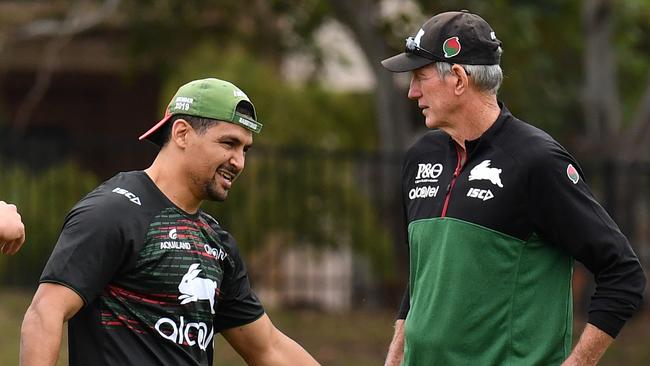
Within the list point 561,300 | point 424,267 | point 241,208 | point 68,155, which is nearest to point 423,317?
point 424,267

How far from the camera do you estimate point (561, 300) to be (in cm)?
465

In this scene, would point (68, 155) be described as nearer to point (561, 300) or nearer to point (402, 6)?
point (402, 6)

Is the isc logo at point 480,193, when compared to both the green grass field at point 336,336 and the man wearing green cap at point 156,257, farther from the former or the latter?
the green grass field at point 336,336

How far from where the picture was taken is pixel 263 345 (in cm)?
526

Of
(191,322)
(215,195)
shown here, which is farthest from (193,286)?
(215,195)

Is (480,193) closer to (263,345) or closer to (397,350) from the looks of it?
(397,350)

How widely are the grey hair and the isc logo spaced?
1.21 ft

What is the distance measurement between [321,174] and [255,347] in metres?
9.60

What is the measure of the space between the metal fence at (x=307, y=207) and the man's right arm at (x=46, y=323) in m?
9.53

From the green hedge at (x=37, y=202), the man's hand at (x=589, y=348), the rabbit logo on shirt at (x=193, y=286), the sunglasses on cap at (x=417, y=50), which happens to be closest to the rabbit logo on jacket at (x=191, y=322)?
the rabbit logo on shirt at (x=193, y=286)

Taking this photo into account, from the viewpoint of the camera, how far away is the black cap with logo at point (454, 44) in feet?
15.5

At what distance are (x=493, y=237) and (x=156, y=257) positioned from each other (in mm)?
1167

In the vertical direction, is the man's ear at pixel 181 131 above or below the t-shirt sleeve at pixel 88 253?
above

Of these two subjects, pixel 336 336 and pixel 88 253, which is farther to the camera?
pixel 336 336
